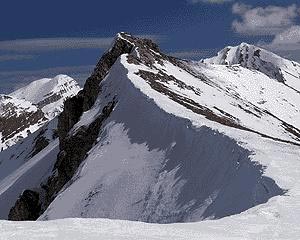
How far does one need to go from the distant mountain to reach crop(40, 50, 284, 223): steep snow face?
0.25 feet

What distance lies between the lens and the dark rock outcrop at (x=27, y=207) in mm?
49281

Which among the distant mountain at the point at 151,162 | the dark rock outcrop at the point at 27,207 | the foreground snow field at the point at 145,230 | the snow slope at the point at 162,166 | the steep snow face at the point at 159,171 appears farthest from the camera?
the dark rock outcrop at the point at 27,207

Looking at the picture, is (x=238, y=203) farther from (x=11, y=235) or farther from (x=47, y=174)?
(x=47, y=174)

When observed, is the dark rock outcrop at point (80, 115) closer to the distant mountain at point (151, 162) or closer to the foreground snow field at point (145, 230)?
the distant mountain at point (151, 162)


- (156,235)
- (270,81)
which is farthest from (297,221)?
(270,81)

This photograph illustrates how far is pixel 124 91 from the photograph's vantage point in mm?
50344

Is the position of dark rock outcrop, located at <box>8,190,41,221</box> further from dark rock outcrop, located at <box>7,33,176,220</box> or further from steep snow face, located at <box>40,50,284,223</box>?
steep snow face, located at <box>40,50,284,223</box>

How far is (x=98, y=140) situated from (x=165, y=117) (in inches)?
399

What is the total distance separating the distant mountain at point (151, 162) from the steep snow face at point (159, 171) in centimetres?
8

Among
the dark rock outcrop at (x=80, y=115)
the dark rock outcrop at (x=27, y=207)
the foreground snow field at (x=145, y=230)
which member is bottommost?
the dark rock outcrop at (x=27, y=207)

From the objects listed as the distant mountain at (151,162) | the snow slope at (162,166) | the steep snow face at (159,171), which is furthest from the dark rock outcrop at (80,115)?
the steep snow face at (159,171)

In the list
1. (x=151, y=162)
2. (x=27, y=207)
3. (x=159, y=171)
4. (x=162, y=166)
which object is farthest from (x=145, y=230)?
(x=27, y=207)

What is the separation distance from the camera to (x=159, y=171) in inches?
1220

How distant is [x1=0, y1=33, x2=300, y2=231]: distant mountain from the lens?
66.6 feet
